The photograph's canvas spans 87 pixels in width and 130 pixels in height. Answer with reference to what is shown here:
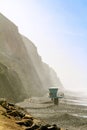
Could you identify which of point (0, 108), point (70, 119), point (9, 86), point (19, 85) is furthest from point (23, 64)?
point (0, 108)

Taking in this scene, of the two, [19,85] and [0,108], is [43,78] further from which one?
[0,108]

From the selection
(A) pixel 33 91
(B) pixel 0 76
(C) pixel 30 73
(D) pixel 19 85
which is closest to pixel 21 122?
(B) pixel 0 76

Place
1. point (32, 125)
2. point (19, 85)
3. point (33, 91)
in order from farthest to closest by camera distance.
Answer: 1. point (33, 91)
2. point (19, 85)
3. point (32, 125)

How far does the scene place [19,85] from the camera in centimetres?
8225

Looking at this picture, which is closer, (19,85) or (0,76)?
(0,76)

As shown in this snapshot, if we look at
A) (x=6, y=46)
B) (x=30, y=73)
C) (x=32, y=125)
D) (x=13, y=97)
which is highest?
(x=6, y=46)

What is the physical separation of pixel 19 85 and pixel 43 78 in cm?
8359

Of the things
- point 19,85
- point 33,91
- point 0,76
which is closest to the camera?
point 0,76

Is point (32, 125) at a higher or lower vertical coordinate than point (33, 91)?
lower

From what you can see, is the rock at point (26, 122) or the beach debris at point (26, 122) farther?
the rock at point (26, 122)

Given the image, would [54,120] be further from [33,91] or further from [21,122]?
[33,91]

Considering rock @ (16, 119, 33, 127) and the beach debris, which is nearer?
the beach debris

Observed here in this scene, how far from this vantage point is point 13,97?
2741 inches

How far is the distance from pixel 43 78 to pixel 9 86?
95.7m
